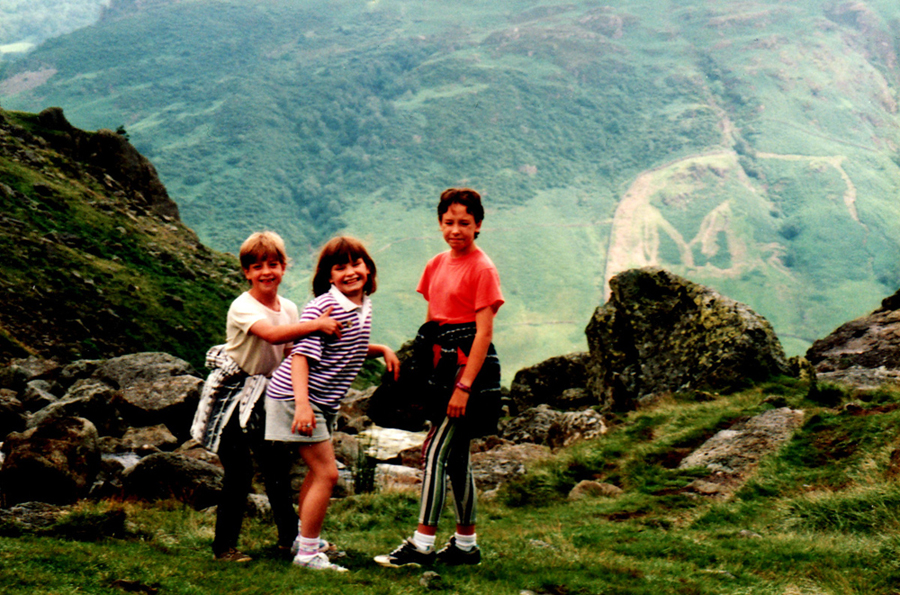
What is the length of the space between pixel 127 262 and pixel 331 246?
29.8 meters

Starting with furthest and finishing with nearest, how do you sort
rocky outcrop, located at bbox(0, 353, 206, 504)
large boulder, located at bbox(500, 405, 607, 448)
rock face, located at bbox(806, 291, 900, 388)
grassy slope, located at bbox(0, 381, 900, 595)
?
rock face, located at bbox(806, 291, 900, 388) → large boulder, located at bbox(500, 405, 607, 448) → rocky outcrop, located at bbox(0, 353, 206, 504) → grassy slope, located at bbox(0, 381, 900, 595)

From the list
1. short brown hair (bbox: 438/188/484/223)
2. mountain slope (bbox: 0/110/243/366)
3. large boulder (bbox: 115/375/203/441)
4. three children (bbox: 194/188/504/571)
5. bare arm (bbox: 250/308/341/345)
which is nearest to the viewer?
bare arm (bbox: 250/308/341/345)

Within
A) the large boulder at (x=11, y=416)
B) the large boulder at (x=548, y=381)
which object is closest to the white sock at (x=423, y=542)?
the large boulder at (x=11, y=416)

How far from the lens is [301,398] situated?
559 centimetres

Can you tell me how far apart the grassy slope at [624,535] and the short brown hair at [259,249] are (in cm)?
235

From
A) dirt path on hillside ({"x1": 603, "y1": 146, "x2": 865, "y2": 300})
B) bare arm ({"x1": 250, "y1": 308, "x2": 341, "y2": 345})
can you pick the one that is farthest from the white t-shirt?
dirt path on hillside ({"x1": 603, "y1": 146, "x2": 865, "y2": 300})

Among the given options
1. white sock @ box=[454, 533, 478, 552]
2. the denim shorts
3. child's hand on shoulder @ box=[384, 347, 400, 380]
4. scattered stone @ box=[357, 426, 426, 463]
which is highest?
child's hand on shoulder @ box=[384, 347, 400, 380]

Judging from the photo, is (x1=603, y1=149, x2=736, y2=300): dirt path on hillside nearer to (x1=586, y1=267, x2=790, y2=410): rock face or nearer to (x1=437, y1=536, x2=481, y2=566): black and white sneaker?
(x1=586, y1=267, x2=790, y2=410): rock face

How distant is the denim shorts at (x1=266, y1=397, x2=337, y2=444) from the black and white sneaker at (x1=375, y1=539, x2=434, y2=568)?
1.23 m

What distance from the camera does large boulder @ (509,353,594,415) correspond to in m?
25.2

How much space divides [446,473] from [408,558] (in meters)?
0.75

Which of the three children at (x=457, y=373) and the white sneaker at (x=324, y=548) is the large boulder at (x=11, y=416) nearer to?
the white sneaker at (x=324, y=548)

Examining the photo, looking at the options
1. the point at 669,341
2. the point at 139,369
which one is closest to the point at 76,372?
the point at 139,369

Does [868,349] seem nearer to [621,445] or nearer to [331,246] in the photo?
[621,445]
